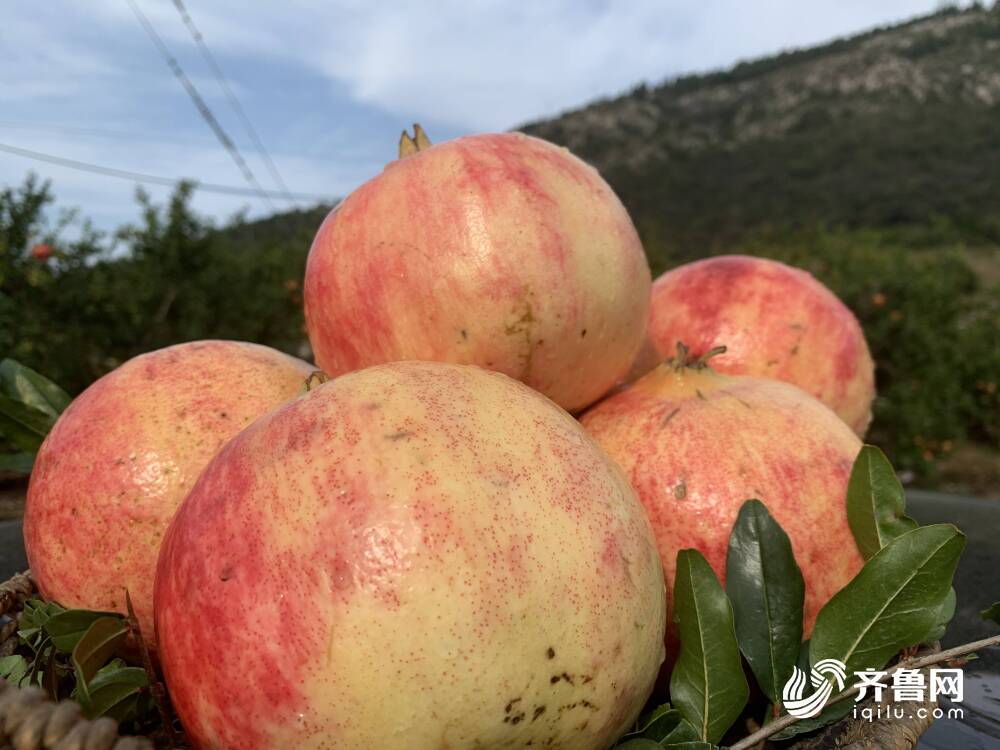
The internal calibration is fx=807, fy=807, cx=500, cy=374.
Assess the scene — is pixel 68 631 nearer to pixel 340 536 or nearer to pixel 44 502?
pixel 44 502

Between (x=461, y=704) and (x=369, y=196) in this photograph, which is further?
(x=369, y=196)

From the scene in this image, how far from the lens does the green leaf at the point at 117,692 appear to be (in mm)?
882

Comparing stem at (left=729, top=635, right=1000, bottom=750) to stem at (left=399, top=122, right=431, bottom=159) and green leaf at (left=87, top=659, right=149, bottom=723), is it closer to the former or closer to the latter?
green leaf at (left=87, top=659, right=149, bottom=723)

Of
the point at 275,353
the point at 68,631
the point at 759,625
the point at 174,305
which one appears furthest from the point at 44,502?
the point at 174,305

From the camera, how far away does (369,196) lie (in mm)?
1213

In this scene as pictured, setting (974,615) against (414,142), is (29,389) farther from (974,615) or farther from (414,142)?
(974,615)

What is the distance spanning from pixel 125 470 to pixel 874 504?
1.04m

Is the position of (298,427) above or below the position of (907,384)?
above

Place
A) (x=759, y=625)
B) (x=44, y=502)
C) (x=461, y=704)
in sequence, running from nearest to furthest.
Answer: (x=461, y=704) → (x=759, y=625) → (x=44, y=502)

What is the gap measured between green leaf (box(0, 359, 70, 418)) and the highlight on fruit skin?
3.95ft

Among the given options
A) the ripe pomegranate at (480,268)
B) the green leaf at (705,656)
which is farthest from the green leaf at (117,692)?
the green leaf at (705,656)

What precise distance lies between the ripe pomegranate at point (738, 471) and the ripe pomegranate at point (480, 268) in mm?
154

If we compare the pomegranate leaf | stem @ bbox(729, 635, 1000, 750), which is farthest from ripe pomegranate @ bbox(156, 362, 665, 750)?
stem @ bbox(729, 635, 1000, 750)

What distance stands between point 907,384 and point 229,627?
22.6 ft
